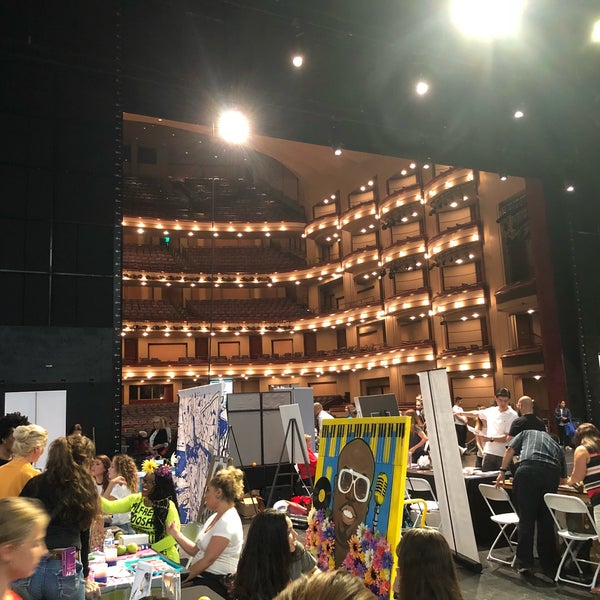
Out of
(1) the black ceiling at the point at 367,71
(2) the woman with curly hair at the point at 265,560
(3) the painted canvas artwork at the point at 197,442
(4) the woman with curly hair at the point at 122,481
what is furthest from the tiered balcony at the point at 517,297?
(2) the woman with curly hair at the point at 265,560

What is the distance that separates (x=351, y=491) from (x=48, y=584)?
1.66 metres

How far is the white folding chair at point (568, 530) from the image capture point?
15.0ft

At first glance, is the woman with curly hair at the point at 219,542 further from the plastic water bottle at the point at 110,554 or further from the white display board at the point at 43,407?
the white display board at the point at 43,407

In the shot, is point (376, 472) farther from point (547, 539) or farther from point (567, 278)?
point (567, 278)

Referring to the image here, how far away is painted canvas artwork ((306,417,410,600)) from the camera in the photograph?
2.97 metres

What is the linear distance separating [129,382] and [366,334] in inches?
546

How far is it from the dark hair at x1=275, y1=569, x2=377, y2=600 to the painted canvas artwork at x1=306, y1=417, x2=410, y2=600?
1918 millimetres

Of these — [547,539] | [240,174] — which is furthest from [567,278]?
[240,174]

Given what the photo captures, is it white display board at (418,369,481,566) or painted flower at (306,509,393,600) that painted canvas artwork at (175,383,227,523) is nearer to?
white display board at (418,369,481,566)

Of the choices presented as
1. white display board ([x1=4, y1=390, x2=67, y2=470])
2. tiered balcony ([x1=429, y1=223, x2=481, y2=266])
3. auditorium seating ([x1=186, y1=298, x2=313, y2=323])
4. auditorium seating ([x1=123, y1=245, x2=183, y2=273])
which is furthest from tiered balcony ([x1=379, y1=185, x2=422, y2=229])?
white display board ([x1=4, y1=390, x2=67, y2=470])

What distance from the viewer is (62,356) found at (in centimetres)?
822

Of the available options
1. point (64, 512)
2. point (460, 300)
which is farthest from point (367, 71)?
point (460, 300)

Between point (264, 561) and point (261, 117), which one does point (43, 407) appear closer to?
point (261, 117)

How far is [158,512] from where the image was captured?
4.34 meters
